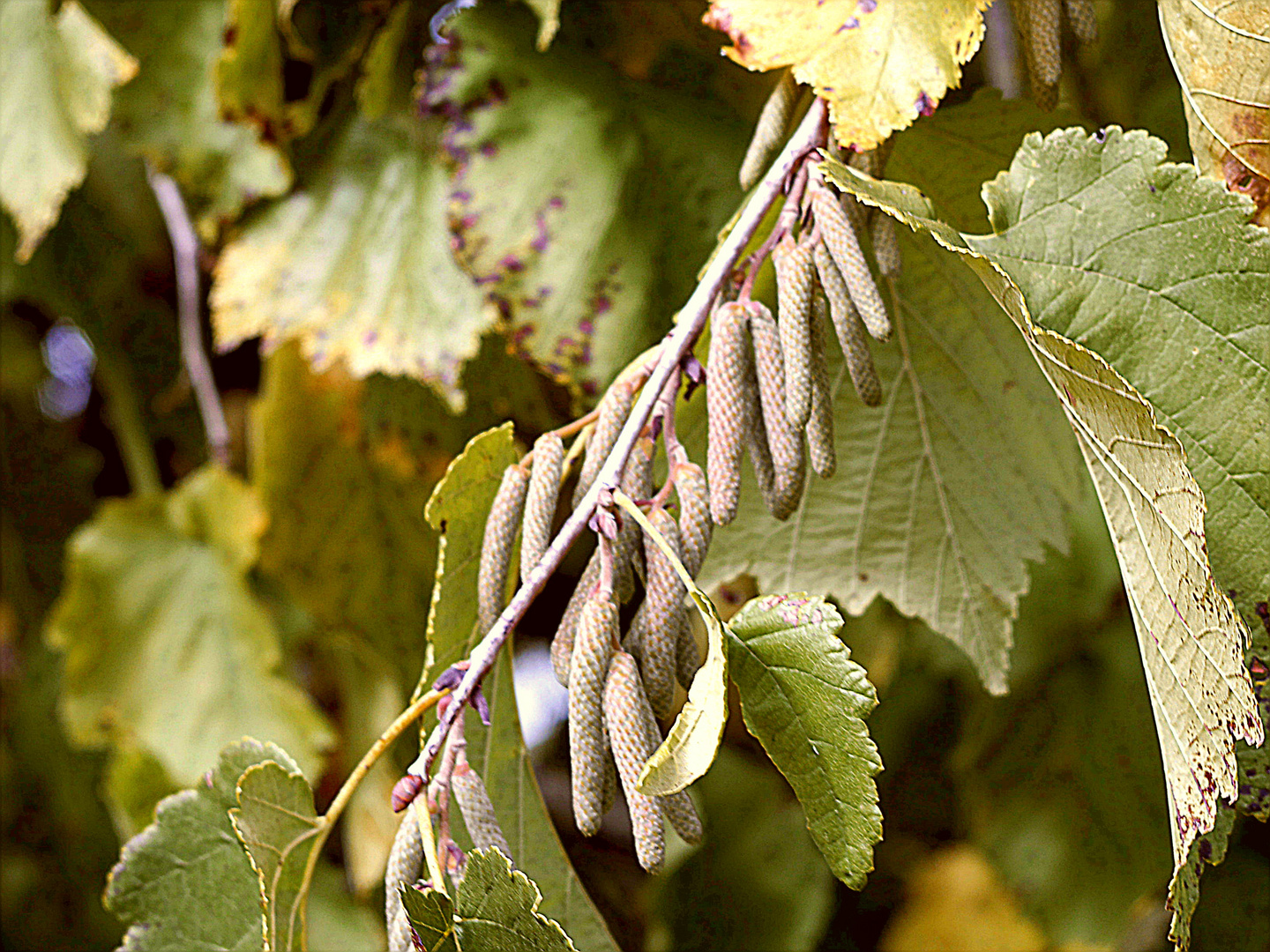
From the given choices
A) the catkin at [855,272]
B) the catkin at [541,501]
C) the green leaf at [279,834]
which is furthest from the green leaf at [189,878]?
the catkin at [855,272]

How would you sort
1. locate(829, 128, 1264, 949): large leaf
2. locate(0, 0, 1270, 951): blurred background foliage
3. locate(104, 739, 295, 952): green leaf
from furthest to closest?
1. locate(0, 0, 1270, 951): blurred background foliage
2. locate(104, 739, 295, 952): green leaf
3. locate(829, 128, 1264, 949): large leaf

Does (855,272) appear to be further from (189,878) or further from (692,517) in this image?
(189,878)

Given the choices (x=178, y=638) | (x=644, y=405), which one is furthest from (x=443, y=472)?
(x=644, y=405)

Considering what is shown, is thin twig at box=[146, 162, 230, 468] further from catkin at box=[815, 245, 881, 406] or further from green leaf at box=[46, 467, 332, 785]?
catkin at box=[815, 245, 881, 406]

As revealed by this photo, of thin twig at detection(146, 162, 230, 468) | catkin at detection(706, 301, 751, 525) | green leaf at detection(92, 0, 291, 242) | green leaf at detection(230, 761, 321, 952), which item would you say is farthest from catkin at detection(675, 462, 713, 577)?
thin twig at detection(146, 162, 230, 468)

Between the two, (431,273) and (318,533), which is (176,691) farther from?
(431,273)

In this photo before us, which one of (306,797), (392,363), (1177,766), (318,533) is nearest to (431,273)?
(392,363)
